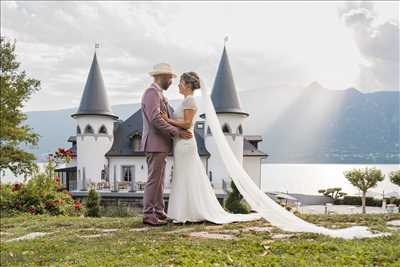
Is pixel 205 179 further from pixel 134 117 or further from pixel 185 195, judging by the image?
pixel 134 117

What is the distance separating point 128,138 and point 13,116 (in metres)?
16.2

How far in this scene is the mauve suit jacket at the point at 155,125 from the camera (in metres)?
6.92

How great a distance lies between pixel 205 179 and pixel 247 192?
764mm

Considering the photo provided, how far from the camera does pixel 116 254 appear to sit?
4980 millimetres

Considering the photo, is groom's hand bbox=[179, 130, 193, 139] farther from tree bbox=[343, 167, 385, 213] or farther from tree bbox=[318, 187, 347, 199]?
tree bbox=[318, 187, 347, 199]

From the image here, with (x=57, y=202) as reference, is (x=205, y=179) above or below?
above

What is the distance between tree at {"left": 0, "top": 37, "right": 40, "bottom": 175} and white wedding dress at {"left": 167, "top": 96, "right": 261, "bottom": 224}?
1455cm

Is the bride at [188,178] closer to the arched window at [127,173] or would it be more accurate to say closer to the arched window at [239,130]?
the arched window at [239,130]

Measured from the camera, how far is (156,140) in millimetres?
7098

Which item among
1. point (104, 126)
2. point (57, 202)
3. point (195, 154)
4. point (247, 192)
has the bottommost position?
point (57, 202)

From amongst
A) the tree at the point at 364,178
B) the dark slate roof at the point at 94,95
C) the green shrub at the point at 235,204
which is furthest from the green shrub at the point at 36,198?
the tree at the point at 364,178

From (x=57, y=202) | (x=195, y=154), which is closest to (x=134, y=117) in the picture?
(x=57, y=202)

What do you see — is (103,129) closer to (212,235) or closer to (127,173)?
(127,173)

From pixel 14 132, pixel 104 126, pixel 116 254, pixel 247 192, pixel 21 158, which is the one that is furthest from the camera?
pixel 104 126
